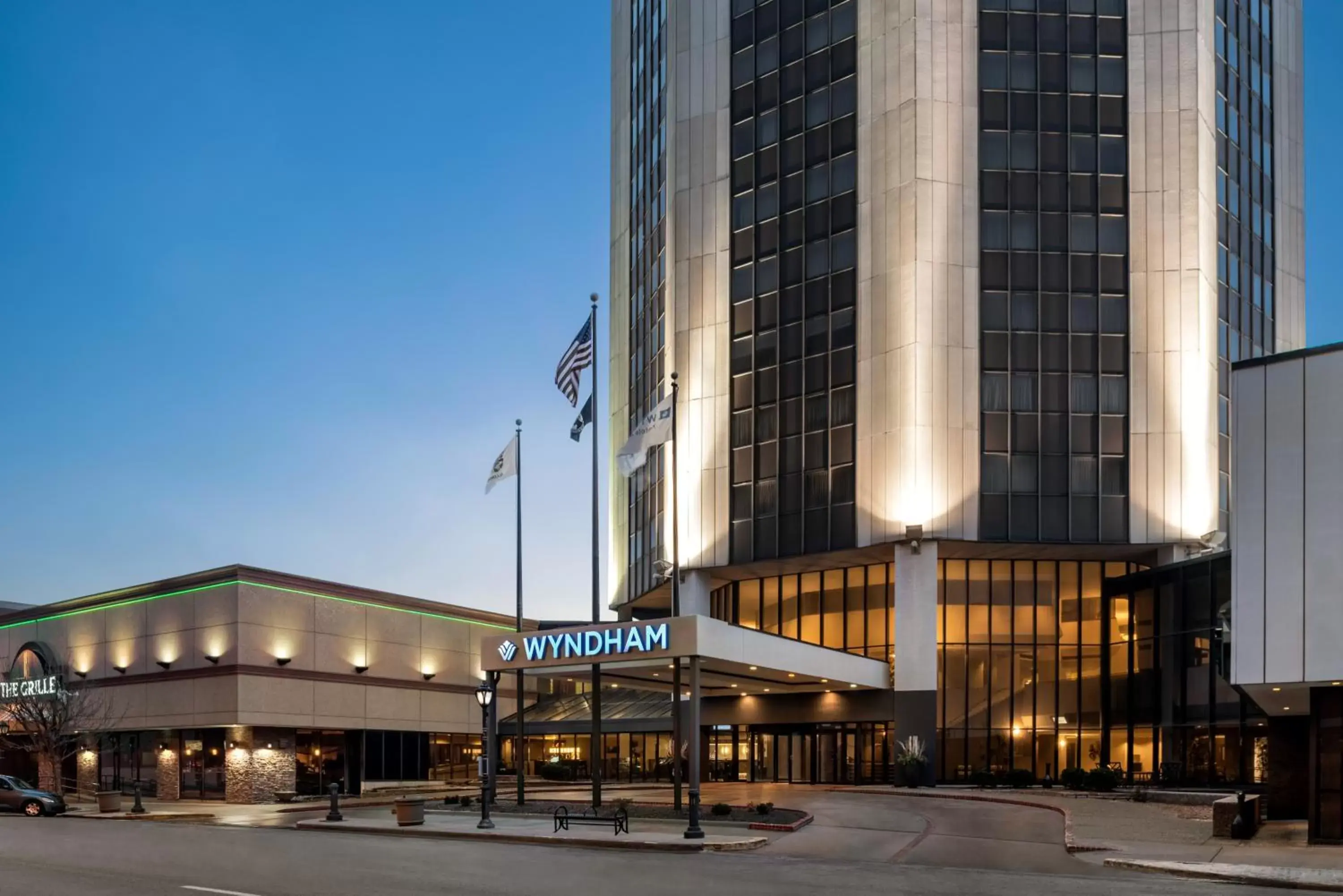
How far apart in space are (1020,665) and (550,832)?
29858mm

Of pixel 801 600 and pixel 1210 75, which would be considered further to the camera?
pixel 801 600

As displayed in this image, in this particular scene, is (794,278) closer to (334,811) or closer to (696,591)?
(696,591)

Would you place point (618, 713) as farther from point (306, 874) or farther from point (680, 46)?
point (306, 874)

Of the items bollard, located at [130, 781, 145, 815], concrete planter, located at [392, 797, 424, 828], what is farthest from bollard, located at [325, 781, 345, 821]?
bollard, located at [130, 781, 145, 815]

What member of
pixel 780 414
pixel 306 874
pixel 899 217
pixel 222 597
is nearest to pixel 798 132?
pixel 899 217

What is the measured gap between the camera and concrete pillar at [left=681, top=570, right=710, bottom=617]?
6400cm

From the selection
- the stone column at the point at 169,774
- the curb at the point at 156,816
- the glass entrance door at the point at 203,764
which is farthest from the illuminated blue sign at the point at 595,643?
the stone column at the point at 169,774

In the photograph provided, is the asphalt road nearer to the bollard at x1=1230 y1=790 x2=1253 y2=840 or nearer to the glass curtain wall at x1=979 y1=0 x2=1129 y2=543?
the bollard at x1=1230 y1=790 x2=1253 y2=840

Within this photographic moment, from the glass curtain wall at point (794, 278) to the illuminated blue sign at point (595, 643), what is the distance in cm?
1992

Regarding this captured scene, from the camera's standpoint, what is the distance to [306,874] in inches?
941

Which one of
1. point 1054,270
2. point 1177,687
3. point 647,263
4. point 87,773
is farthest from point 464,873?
point 647,263

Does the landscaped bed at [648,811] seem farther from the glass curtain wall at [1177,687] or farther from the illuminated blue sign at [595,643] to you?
the glass curtain wall at [1177,687]

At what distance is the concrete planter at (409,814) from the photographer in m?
38.3

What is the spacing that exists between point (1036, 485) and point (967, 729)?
1118cm
